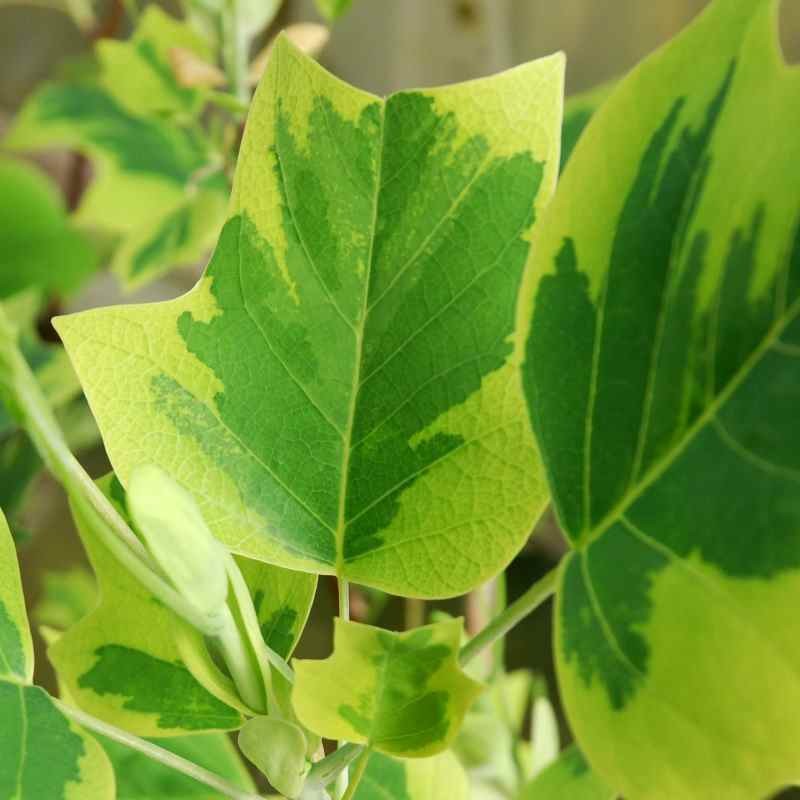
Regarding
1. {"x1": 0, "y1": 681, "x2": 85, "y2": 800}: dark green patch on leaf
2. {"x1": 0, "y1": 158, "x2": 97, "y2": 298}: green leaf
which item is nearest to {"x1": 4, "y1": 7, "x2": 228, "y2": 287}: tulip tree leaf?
{"x1": 0, "y1": 158, "x2": 97, "y2": 298}: green leaf

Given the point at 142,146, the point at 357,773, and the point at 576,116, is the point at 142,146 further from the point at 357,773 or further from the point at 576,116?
the point at 357,773

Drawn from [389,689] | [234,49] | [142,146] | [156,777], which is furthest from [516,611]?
[142,146]

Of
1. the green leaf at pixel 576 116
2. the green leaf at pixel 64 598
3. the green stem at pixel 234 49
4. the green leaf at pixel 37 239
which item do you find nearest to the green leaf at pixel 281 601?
the green leaf at pixel 576 116

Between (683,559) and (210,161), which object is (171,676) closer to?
(683,559)

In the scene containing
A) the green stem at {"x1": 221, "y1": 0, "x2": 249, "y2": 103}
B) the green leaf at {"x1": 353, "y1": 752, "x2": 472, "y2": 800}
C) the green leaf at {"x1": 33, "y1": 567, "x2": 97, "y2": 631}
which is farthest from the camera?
the green leaf at {"x1": 33, "y1": 567, "x2": 97, "y2": 631}

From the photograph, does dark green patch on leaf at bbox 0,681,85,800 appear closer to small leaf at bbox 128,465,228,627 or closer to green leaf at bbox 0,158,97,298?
small leaf at bbox 128,465,228,627

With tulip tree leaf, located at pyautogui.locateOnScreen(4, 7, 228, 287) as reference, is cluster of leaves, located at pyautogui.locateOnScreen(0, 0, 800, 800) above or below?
below

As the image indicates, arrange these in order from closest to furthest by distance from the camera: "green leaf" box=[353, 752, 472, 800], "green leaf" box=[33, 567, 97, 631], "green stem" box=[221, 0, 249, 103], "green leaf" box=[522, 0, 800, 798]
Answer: "green leaf" box=[522, 0, 800, 798], "green leaf" box=[353, 752, 472, 800], "green stem" box=[221, 0, 249, 103], "green leaf" box=[33, 567, 97, 631]
